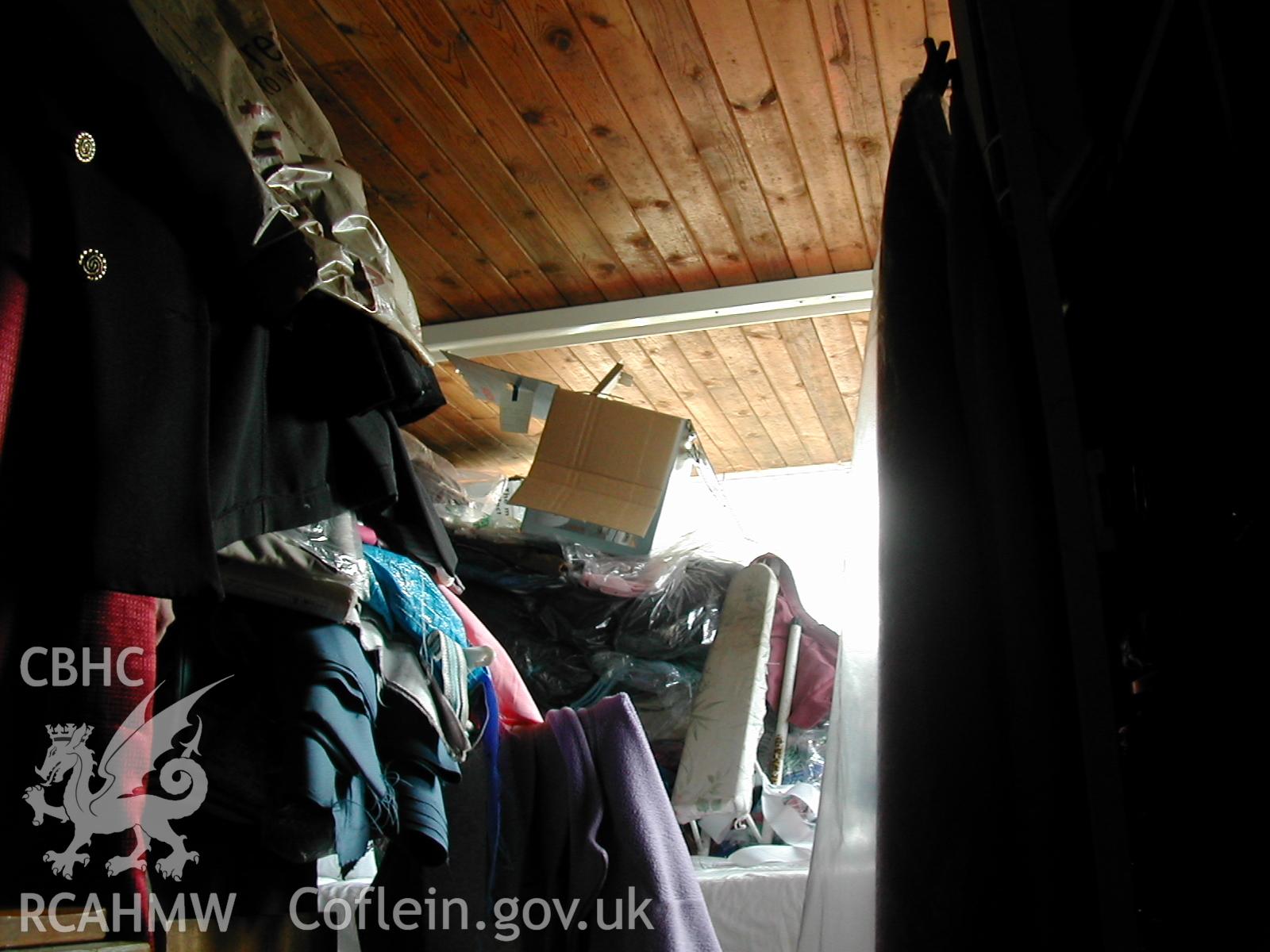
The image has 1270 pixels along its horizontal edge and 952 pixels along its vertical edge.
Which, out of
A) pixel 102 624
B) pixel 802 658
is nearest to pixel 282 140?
pixel 102 624

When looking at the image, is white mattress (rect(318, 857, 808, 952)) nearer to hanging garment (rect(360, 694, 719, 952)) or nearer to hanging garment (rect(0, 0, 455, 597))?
hanging garment (rect(360, 694, 719, 952))

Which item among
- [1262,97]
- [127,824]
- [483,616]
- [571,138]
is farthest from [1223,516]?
[483,616]

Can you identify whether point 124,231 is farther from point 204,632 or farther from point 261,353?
point 204,632

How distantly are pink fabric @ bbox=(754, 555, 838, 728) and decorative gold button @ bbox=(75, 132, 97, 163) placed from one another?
177 centimetres

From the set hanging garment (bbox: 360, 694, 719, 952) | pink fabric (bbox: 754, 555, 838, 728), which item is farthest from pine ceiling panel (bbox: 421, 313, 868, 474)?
hanging garment (bbox: 360, 694, 719, 952)

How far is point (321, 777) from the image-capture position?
1.11 metres

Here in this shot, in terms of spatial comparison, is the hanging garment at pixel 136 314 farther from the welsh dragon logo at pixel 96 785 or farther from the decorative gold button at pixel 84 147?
the welsh dragon logo at pixel 96 785

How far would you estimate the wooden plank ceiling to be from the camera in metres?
1.78

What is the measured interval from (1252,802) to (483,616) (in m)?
2.17

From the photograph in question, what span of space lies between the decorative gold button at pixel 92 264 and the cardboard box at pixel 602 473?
1466mm

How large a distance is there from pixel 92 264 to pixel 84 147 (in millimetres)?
110

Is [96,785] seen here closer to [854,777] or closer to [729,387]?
[854,777]

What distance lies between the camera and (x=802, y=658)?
2.48m

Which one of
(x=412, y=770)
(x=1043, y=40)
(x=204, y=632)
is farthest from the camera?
(x=412, y=770)
